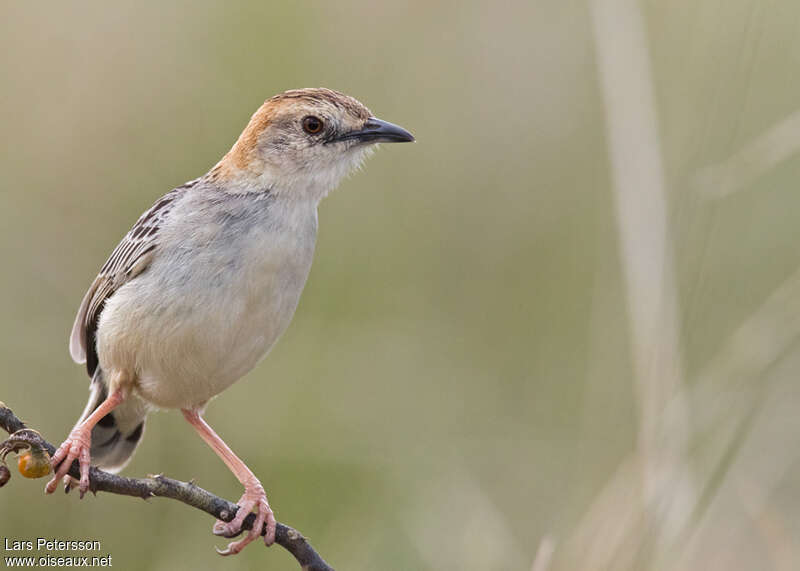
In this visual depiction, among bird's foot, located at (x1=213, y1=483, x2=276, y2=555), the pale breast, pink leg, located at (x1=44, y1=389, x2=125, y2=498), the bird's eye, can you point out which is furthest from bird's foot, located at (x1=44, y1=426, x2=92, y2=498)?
the bird's eye

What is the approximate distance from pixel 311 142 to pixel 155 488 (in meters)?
2.58

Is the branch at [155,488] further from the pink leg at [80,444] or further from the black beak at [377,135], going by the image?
the black beak at [377,135]

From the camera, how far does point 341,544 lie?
573 cm

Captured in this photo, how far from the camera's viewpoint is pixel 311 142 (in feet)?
18.4

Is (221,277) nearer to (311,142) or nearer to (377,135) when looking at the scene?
(311,142)

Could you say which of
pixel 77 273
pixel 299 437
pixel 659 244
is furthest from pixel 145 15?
pixel 659 244

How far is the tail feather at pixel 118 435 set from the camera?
600cm

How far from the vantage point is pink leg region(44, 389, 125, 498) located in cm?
461

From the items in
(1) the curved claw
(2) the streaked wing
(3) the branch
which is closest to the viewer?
(3) the branch

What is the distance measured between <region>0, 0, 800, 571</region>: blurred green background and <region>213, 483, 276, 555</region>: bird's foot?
1.90 feet

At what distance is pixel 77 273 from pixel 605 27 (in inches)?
159

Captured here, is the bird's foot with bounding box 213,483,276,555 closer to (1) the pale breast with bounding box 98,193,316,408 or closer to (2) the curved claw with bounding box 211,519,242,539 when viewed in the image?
(2) the curved claw with bounding box 211,519,242,539

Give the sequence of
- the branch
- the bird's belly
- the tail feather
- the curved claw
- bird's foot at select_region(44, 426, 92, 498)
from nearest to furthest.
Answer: the branch < bird's foot at select_region(44, 426, 92, 498) < the curved claw < the bird's belly < the tail feather

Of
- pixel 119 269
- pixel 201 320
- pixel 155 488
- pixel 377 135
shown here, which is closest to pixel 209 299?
pixel 201 320
